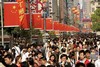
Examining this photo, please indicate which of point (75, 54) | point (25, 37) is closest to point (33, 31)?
point (25, 37)

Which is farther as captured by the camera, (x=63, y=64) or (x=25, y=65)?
(x=63, y=64)

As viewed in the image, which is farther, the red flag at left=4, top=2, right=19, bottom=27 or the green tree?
the green tree

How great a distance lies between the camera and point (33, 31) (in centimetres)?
3781

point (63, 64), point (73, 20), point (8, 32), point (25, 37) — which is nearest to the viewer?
point (63, 64)

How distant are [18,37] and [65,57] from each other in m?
28.4

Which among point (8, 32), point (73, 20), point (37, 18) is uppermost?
point (37, 18)

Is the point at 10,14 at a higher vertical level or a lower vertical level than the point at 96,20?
higher

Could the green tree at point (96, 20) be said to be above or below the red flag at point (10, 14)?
below

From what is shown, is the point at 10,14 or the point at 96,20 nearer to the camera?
the point at 10,14

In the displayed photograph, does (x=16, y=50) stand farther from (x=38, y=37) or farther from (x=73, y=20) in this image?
(x=73, y=20)

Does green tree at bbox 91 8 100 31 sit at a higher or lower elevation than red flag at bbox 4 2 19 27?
lower

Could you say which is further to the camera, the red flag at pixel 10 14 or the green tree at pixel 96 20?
the green tree at pixel 96 20

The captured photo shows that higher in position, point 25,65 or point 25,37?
point 25,65

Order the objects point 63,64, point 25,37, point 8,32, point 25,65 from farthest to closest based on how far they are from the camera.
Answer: point 8,32, point 25,37, point 63,64, point 25,65
